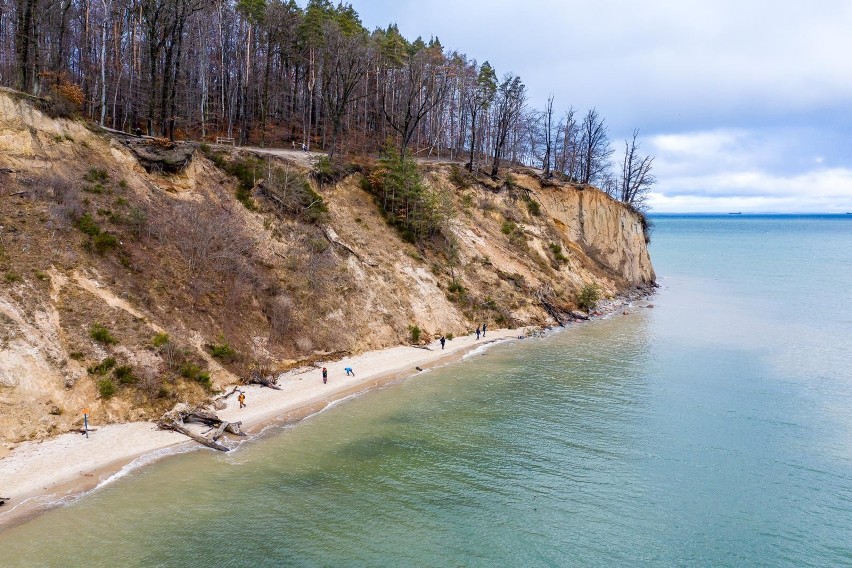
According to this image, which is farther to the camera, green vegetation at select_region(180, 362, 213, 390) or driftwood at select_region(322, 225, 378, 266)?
driftwood at select_region(322, 225, 378, 266)

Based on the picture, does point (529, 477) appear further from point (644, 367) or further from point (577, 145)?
point (577, 145)

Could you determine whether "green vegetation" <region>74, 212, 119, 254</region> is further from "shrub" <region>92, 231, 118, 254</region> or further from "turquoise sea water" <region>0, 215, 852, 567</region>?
"turquoise sea water" <region>0, 215, 852, 567</region>

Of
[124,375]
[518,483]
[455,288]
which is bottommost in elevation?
[518,483]

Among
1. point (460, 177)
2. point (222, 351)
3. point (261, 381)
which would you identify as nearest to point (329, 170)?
point (460, 177)

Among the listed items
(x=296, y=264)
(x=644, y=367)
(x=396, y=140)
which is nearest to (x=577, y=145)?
(x=396, y=140)

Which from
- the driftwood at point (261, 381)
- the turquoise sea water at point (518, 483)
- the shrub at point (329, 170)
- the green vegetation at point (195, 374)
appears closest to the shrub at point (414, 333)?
the turquoise sea water at point (518, 483)

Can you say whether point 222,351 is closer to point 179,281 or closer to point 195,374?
point 195,374

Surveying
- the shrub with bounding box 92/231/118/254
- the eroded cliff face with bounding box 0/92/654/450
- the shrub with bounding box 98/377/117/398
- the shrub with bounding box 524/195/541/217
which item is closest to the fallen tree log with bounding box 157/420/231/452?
the eroded cliff face with bounding box 0/92/654/450
